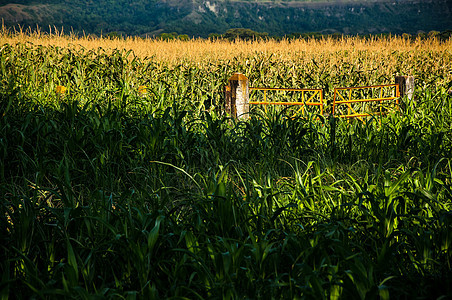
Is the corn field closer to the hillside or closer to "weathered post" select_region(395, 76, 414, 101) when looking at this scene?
"weathered post" select_region(395, 76, 414, 101)

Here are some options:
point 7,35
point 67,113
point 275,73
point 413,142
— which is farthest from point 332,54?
point 7,35

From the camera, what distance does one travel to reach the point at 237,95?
6.15 m

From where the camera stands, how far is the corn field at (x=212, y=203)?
2.12 meters

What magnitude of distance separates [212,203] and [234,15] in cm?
13171

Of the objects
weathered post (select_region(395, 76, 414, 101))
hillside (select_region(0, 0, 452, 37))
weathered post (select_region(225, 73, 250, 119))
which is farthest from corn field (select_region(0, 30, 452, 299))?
hillside (select_region(0, 0, 452, 37))

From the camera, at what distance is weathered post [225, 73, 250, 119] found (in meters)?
6.12

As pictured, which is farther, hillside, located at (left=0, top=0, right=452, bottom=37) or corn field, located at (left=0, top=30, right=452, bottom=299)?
hillside, located at (left=0, top=0, right=452, bottom=37)

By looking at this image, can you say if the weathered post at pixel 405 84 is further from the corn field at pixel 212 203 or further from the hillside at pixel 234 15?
the hillside at pixel 234 15

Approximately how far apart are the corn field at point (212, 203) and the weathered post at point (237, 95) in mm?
985

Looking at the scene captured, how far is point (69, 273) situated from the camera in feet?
6.46

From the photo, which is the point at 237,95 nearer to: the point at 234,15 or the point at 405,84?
the point at 405,84

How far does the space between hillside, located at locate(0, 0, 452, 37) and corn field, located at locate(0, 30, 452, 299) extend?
100514mm

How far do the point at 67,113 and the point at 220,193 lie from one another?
3015mm

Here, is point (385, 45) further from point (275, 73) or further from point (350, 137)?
point (350, 137)
